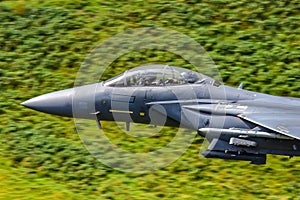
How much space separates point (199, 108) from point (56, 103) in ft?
10.9

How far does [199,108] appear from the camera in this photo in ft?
55.6

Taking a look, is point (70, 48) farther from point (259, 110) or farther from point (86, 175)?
point (259, 110)

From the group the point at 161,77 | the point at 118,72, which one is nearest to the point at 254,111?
the point at 161,77

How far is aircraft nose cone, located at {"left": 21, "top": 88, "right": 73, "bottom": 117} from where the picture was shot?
17.9 m

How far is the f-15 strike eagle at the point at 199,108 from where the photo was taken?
1639 cm

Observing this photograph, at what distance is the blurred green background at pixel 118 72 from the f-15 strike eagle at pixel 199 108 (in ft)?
4.60

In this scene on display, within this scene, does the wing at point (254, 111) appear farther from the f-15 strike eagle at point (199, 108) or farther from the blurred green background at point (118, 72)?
the blurred green background at point (118, 72)

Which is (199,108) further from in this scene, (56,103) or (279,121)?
(56,103)

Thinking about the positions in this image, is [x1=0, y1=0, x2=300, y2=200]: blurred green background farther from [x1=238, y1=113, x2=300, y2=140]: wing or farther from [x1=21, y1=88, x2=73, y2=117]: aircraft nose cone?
A: [x1=238, y1=113, x2=300, y2=140]: wing

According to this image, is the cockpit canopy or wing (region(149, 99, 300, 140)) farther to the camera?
the cockpit canopy

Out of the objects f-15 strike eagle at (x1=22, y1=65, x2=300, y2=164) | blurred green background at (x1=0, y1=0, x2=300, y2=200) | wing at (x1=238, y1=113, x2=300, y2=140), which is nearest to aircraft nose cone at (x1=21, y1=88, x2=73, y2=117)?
f-15 strike eagle at (x1=22, y1=65, x2=300, y2=164)

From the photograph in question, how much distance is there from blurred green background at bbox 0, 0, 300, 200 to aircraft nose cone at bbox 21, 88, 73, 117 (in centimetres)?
142

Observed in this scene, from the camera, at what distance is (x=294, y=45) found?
74.8 ft

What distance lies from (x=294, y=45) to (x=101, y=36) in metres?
5.83
